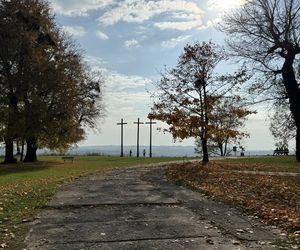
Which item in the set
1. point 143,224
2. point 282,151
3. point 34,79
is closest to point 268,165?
point 34,79

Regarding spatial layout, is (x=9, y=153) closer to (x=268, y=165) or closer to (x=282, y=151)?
(x=268, y=165)

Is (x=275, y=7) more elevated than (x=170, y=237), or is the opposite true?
(x=275, y=7)

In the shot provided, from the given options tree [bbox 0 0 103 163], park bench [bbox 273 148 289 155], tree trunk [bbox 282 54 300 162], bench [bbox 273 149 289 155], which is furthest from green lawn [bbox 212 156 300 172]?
bench [bbox 273 149 289 155]

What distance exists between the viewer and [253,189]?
16234mm

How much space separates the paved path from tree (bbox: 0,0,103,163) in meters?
25.1

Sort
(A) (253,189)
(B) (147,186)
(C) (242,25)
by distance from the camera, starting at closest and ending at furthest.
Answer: (A) (253,189) < (B) (147,186) < (C) (242,25)

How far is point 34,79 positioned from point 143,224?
3061 centimetres

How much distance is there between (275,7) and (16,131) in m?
22.1

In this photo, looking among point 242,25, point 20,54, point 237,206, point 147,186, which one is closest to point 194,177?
point 147,186

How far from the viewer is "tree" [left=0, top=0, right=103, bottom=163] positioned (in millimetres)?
38500

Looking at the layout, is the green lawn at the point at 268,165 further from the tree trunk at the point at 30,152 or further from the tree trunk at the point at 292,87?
the tree trunk at the point at 30,152

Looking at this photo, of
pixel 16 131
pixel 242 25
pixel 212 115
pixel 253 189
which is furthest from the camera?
pixel 16 131

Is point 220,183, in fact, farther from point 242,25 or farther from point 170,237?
point 242,25

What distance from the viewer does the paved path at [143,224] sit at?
834cm
